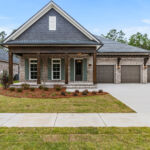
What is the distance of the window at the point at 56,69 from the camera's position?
479 inches

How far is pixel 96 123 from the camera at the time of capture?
11.3 feet

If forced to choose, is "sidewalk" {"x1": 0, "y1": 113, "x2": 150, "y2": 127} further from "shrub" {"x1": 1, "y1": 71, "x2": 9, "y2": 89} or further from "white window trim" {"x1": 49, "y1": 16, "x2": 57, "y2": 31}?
"white window trim" {"x1": 49, "y1": 16, "x2": 57, "y2": 31}

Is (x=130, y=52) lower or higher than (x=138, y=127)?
higher

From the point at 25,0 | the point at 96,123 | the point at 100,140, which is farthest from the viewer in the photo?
the point at 25,0

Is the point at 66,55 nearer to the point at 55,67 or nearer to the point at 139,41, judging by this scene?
the point at 55,67

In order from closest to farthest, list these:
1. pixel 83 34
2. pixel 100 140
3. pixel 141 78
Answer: pixel 100 140 → pixel 83 34 → pixel 141 78

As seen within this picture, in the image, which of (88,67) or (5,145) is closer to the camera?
(5,145)

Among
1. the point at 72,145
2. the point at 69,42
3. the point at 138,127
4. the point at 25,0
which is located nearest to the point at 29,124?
the point at 72,145

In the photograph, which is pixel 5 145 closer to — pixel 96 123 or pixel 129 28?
pixel 96 123

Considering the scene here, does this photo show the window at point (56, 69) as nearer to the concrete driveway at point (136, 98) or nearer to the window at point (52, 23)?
the window at point (52, 23)

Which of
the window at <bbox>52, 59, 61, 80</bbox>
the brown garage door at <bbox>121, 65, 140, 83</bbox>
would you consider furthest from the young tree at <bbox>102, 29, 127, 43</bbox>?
the window at <bbox>52, 59, 61, 80</bbox>

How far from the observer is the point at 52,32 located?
11289 millimetres

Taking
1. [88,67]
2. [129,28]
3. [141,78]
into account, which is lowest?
[141,78]

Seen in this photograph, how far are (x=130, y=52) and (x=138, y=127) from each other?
1120cm
